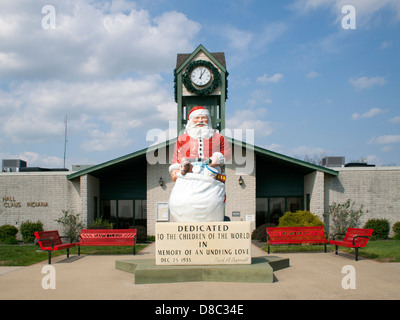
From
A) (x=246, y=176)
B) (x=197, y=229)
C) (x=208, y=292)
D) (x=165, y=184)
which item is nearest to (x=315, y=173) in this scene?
(x=246, y=176)

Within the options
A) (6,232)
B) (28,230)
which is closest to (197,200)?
(28,230)

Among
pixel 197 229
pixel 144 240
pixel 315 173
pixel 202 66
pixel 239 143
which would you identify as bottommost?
pixel 144 240

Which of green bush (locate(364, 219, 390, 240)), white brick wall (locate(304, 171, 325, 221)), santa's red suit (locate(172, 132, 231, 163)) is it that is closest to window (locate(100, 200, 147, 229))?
white brick wall (locate(304, 171, 325, 221))

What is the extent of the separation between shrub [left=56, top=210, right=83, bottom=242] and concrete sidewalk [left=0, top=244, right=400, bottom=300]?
7621mm

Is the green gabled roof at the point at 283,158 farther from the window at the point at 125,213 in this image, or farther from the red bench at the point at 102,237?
the red bench at the point at 102,237

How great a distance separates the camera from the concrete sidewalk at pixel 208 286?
5.75 meters

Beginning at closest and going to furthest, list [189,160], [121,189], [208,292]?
1. [208,292]
2. [189,160]
3. [121,189]

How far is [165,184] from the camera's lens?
17.5 metres

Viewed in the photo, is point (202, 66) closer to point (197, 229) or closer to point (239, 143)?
point (239, 143)

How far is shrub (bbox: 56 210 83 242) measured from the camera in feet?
53.7

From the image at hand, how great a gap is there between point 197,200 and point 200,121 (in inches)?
68.0

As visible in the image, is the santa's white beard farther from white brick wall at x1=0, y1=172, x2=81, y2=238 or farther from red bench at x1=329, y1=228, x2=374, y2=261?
white brick wall at x1=0, y1=172, x2=81, y2=238

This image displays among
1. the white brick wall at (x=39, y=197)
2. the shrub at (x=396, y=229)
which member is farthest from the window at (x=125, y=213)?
the shrub at (x=396, y=229)

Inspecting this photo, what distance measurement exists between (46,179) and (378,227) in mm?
14824
